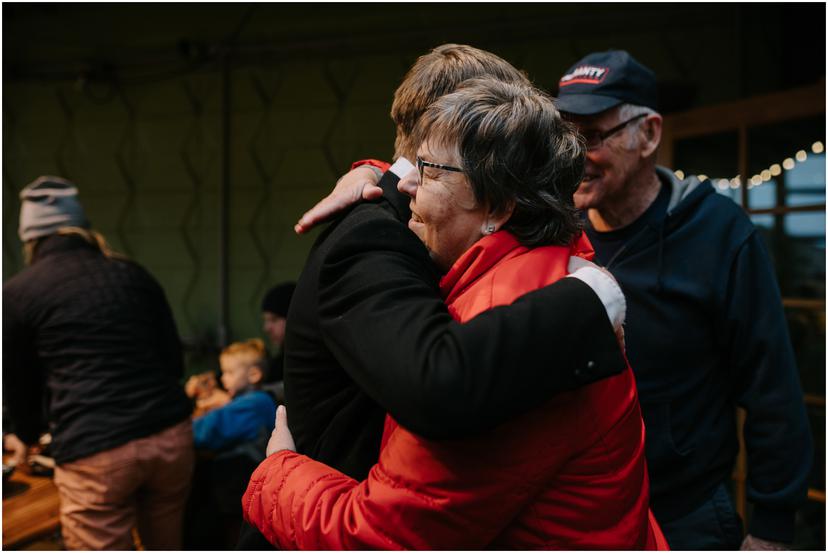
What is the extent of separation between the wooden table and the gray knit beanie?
3.30 ft

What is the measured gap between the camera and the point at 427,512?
0.78 m

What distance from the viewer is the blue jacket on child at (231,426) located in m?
2.73

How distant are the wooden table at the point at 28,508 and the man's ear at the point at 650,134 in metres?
2.42

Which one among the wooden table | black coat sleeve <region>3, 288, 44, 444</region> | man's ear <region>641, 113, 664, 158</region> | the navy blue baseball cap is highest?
the navy blue baseball cap

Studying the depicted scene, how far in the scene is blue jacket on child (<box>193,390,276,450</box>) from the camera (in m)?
2.73

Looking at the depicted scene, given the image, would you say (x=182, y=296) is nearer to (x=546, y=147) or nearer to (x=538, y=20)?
(x=538, y=20)

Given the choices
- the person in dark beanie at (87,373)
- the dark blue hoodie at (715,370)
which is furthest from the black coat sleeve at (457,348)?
the person in dark beanie at (87,373)

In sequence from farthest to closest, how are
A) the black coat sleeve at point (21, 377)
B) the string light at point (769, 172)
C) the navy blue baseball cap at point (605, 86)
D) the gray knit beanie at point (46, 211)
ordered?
the string light at point (769, 172) → the gray knit beanie at point (46, 211) → the black coat sleeve at point (21, 377) → the navy blue baseball cap at point (605, 86)

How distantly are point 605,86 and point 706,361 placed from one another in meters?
0.71

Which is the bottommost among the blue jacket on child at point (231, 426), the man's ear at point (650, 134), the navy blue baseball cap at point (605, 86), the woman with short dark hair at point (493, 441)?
the blue jacket on child at point (231, 426)

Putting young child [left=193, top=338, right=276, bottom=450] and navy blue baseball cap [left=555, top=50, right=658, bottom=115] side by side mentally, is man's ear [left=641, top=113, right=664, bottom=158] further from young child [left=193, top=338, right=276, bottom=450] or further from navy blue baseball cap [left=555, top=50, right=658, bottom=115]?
young child [left=193, top=338, right=276, bottom=450]

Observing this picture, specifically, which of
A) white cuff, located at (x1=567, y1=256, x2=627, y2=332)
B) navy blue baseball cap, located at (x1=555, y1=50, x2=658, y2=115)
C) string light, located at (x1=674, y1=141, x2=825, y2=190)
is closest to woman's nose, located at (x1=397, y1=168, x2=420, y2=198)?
white cuff, located at (x1=567, y1=256, x2=627, y2=332)

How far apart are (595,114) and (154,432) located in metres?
1.91

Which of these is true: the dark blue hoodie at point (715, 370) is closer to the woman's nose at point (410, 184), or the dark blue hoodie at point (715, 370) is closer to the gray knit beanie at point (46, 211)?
the woman's nose at point (410, 184)
